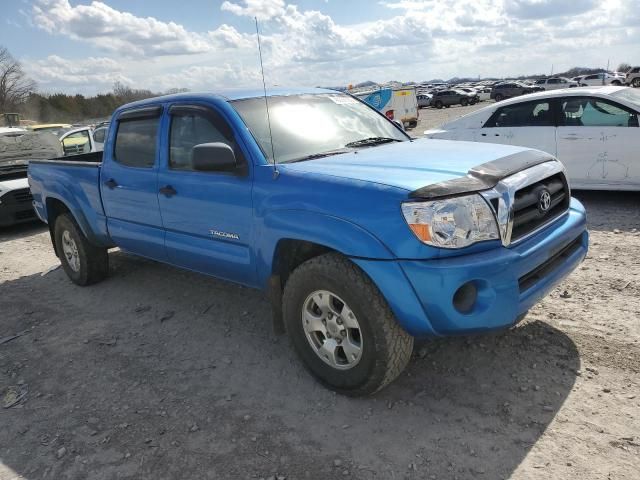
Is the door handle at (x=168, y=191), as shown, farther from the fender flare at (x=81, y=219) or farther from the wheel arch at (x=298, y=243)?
the fender flare at (x=81, y=219)

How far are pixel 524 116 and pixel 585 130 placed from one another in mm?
891

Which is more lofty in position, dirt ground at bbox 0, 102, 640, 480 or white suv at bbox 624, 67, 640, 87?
white suv at bbox 624, 67, 640, 87

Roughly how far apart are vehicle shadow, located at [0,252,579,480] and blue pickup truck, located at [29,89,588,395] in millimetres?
331

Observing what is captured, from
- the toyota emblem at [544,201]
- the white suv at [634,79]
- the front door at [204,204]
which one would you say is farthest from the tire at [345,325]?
the white suv at [634,79]

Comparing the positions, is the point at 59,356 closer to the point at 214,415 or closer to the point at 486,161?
the point at 214,415

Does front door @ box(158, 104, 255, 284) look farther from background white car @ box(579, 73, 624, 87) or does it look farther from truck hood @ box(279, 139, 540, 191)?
background white car @ box(579, 73, 624, 87)

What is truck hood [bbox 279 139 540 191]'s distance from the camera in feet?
9.56

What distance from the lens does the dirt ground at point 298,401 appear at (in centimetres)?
269

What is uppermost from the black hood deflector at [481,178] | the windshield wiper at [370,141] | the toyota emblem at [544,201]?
the windshield wiper at [370,141]

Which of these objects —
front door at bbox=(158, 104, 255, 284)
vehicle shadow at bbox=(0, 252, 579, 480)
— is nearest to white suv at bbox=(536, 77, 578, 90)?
front door at bbox=(158, 104, 255, 284)

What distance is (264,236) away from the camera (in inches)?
133

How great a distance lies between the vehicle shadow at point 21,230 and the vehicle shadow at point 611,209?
848cm

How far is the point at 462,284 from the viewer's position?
266cm

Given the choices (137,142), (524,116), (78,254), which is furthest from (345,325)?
(524,116)
